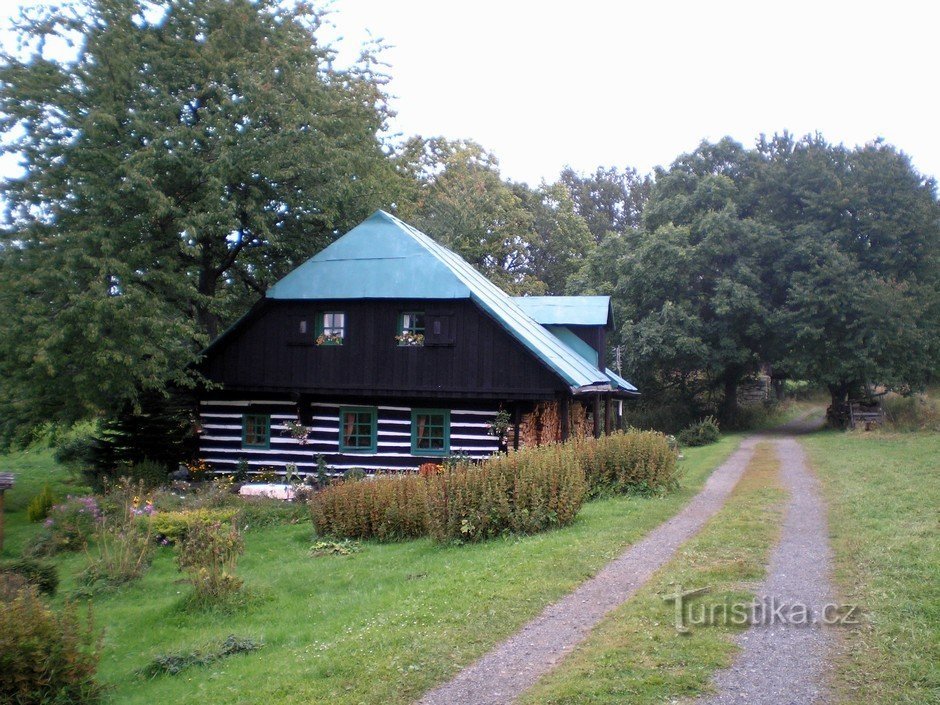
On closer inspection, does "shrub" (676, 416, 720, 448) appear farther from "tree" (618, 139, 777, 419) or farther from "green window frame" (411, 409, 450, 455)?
"green window frame" (411, 409, 450, 455)

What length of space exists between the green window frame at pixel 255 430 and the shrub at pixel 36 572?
1128cm

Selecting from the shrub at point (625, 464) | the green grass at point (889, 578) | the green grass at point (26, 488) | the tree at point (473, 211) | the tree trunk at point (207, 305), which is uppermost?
the tree at point (473, 211)

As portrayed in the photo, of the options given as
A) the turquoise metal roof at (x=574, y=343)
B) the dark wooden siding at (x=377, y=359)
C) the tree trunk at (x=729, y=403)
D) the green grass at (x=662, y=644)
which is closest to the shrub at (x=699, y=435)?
A: the tree trunk at (x=729, y=403)

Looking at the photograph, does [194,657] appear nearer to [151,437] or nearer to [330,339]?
[330,339]

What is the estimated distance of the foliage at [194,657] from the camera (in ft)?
26.5

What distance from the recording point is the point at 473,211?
136 ft

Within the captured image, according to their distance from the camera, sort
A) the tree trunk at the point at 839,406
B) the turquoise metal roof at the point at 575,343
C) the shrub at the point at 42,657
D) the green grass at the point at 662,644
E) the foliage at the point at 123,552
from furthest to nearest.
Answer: the tree trunk at the point at 839,406, the turquoise metal roof at the point at 575,343, the foliage at the point at 123,552, the shrub at the point at 42,657, the green grass at the point at 662,644

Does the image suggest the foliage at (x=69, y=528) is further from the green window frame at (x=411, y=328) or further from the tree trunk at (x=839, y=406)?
the tree trunk at (x=839, y=406)

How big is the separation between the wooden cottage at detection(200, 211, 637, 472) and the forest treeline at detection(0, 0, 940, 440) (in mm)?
1904

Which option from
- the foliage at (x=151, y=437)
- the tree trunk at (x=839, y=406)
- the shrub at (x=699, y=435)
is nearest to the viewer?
the foliage at (x=151, y=437)

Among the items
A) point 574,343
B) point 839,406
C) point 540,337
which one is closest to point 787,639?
point 540,337

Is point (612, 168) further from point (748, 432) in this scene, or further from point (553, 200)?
point (748, 432)

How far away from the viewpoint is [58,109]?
1975cm

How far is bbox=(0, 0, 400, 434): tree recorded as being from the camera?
60.5 feet
